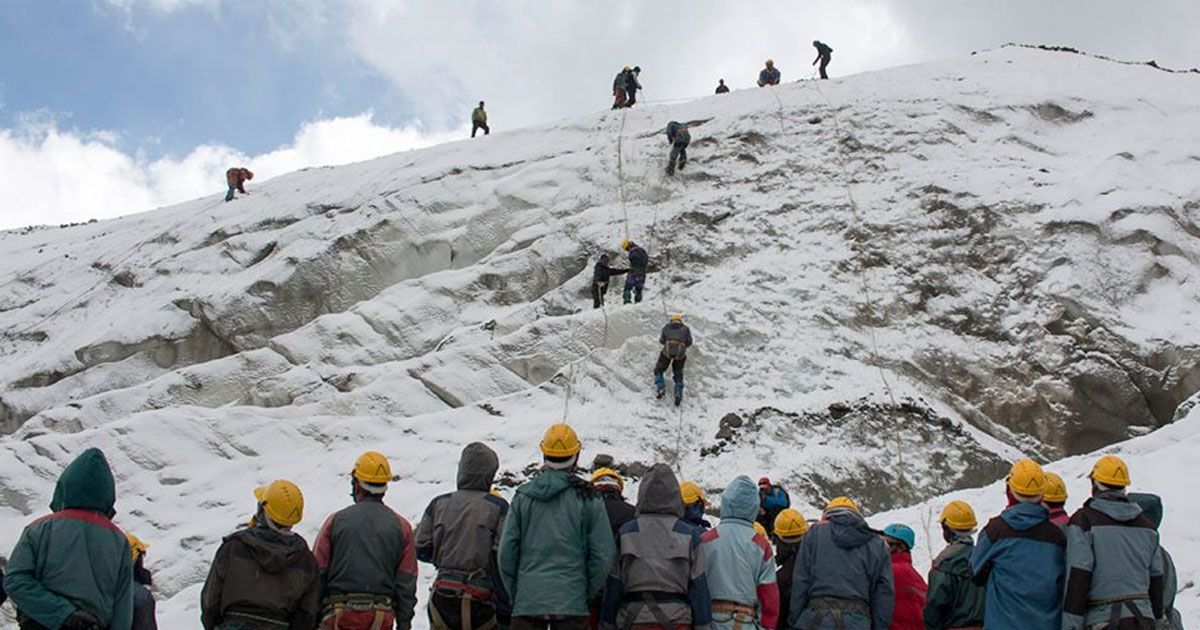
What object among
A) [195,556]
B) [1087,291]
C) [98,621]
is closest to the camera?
[98,621]

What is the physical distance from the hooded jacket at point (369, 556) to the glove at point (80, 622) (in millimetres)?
1386

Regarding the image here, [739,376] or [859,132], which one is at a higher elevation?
[859,132]

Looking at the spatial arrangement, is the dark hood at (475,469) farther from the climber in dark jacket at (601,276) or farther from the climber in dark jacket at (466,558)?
the climber in dark jacket at (601,276)

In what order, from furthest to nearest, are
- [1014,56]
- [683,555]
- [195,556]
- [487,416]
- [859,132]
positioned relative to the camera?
[1014,56] → [859,132] → [487,416] → [195,556] → [683,555]

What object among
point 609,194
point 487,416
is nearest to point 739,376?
point 487,416

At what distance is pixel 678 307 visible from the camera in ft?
60.8

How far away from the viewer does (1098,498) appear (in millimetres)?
6895

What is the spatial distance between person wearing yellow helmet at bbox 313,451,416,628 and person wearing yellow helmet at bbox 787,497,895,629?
8.92ft

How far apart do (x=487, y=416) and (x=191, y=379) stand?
6130mm

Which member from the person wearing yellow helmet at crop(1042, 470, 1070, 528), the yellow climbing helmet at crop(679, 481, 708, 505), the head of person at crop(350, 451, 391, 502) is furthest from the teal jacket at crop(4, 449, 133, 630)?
the person wearing yellow helmet at crop(1042, 470, 1070, 528)

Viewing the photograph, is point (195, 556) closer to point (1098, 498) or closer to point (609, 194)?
point (1098, 498)

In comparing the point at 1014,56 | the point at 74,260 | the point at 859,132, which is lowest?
the point at 74,260

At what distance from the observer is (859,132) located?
24328 mm

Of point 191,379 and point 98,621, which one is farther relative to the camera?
point 191,379
